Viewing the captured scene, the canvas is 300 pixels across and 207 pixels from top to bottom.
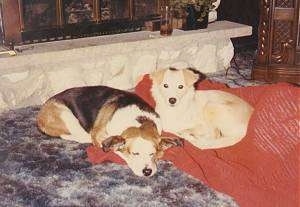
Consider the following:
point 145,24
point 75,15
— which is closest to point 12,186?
point 75,15

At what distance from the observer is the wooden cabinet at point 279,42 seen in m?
4.65

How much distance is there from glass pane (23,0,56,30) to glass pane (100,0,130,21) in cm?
54

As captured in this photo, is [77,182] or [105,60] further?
[105,60]

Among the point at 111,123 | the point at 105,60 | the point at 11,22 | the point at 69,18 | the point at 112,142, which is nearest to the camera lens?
the point at 112,142

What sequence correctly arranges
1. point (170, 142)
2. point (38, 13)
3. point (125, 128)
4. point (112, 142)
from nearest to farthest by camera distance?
point (112, 142) < point (170, 142) < point (125, 128) < point (38, 13)

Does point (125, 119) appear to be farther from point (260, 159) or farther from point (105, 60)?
point (105, 60)

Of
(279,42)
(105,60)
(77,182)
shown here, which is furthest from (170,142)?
(279,42)

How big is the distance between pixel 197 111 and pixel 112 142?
2.93 ft

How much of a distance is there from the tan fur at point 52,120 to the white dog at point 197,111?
787 millimetres

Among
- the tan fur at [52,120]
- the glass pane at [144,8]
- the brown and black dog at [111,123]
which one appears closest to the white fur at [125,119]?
the brown and black dog at [111,123]

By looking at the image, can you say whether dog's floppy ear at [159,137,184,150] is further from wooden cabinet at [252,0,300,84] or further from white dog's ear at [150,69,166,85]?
wooden cabinet at [252,0,300,84]

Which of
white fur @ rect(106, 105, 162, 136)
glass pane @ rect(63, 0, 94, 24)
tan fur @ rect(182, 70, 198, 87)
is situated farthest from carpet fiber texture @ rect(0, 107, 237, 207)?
glass pane @ rect(63, 0, 94, 24)

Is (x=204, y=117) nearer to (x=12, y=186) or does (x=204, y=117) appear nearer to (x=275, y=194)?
(x=275, y=194)

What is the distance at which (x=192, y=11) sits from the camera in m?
4.99
